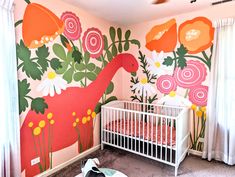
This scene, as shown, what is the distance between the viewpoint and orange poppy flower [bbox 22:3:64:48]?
205cm

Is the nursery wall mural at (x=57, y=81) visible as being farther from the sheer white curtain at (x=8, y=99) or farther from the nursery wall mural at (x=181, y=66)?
the nursery wall mural at (x=181, y=66)

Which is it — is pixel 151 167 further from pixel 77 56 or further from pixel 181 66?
pixel 77 56

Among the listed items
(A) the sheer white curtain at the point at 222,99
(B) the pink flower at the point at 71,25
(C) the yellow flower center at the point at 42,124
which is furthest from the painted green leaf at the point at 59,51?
(A) the sheer white curtain at the point at 222,99

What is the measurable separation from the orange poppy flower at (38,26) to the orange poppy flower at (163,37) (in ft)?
5.76

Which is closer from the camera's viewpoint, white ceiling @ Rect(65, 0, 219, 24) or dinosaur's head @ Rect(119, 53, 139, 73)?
white ceiling @ Rect(65, 0, 219, 24)

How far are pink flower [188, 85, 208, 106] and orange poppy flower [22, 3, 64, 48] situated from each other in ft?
7.87

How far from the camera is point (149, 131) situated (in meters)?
2.69

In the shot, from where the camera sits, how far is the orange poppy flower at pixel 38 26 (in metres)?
2.05

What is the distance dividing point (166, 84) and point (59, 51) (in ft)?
6.53

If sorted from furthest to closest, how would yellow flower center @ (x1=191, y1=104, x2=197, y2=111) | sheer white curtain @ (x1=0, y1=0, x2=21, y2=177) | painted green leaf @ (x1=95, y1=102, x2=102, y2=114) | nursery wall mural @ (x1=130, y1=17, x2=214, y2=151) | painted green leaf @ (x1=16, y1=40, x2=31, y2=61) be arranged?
painted green leaf @ (x1=95, y1=102, x2=102, y2=114) < yellow flower center @ (x1=191, y1=104, x2=197, y2=111) < nursery wall mural @ (x1=130, y1=17, x2=214, y2=151) < painted green leaf @ (x1=16, y1=40, x2=31, y2=61) < sheer white curtain @ (x1=0, y1=0, x2=21, y2=177)

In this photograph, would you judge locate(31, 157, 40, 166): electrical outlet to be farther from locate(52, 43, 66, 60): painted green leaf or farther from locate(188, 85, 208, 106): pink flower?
locate(188, 85, 208, 106): pink flower

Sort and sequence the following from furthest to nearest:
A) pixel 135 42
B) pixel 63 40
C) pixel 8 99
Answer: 1. pixel 135 42
2. pixel 63 40
3. pixel 8 99

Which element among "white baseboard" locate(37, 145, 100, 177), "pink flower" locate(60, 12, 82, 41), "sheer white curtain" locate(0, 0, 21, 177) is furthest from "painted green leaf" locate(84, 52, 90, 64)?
"white baseboard" locate(37, 145, 100, 177)

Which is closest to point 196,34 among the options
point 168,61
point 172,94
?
point 168,61
